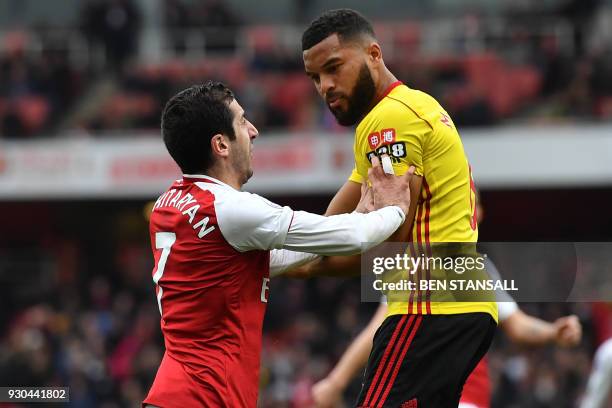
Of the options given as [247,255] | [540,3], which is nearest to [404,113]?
[247,255]

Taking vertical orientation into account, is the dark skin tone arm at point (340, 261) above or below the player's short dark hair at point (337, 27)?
below

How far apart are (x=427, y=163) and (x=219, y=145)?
2.77ft

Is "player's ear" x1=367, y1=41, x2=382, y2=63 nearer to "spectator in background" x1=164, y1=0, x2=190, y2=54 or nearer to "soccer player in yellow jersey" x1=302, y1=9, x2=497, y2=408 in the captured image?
"soccer player in yellow jersey" x1=302, y1=9, x2=497, y2=408

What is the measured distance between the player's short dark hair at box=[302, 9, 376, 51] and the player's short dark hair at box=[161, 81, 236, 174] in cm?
47

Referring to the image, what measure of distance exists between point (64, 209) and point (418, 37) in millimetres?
6095

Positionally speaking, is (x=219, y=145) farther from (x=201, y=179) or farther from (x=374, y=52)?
(x=374, y=52)

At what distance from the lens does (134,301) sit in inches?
631

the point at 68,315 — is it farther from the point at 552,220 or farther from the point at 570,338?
the point at 570,338

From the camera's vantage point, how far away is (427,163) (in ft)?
15.8

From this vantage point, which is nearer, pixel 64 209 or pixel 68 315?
pixel 68 315

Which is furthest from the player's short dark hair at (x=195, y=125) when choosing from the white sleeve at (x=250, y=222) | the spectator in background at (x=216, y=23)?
the spectator in background at (x=216, y=23)

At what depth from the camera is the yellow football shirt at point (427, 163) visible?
188 inches

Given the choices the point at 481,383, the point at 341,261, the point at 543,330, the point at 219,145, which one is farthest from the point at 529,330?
the point at 219,145

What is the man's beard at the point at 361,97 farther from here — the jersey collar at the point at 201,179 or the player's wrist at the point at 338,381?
the player's wrist at the point at 338,381
